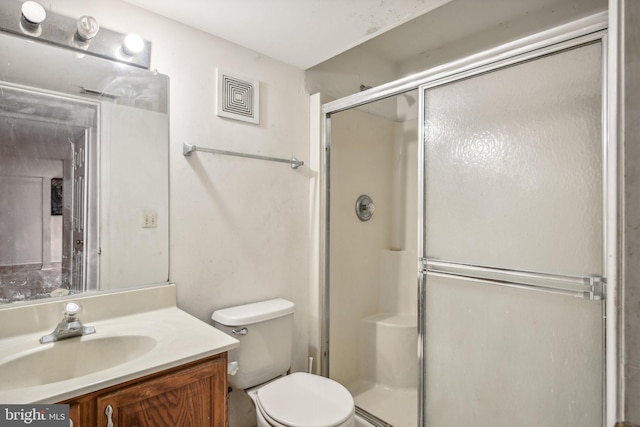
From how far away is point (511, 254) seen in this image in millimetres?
1311

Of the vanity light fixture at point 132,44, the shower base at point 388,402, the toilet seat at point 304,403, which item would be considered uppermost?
the vanity light fixture at point 132,44

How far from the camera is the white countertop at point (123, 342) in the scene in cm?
85

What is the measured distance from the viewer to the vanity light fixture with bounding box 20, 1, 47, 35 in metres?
1.17

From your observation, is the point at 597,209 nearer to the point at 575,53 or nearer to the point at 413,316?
the point at 575,53

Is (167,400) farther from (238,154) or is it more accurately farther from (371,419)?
(371,419)

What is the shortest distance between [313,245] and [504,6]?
69.3 inches

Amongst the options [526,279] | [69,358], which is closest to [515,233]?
[526,279]

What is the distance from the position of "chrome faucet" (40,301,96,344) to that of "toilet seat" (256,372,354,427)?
765mm

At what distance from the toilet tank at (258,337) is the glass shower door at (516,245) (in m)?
0.71

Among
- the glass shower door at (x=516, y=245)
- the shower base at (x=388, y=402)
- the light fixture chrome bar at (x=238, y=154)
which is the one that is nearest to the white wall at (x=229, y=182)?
the light fixture chrome bar at (x=238, y=154)

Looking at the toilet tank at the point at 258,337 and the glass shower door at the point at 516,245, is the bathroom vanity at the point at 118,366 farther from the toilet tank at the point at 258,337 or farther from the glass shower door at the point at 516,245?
the glass shower door at the point at 516,245

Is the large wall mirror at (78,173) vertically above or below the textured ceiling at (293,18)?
below

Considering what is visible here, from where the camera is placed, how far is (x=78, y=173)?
51.8 inches

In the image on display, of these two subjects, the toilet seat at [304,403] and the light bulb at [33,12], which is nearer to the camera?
the light bulb at [33,12]
